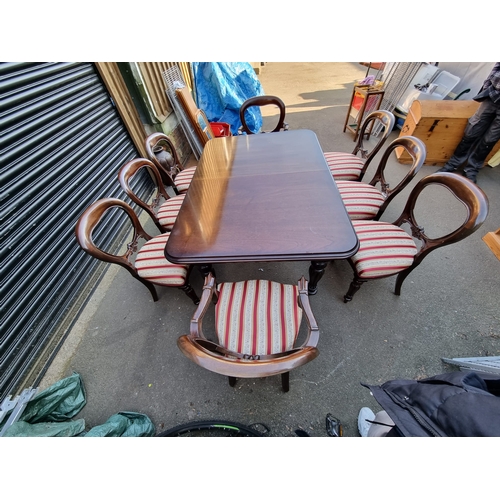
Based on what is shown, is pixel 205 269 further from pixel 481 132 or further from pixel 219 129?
pixel 481 132

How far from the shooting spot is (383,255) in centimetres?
132

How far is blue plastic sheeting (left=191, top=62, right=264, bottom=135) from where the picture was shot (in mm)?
3225

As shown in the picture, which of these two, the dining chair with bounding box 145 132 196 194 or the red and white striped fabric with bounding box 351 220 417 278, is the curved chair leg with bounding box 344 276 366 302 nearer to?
the red and white striped fabric with bounding box 351 220 417 278

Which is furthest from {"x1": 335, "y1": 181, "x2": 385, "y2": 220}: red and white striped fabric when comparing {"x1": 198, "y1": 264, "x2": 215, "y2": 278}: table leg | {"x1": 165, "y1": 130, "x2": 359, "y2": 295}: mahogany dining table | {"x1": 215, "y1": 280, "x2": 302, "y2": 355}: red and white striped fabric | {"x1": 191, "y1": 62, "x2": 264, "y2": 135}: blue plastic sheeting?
{"x1": 191, "y1": 62, "x2": 264, "y2": 135}: blue plastic sheeting

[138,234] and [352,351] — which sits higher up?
[138,234]

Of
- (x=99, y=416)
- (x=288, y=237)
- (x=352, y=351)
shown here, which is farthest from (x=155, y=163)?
(x=352, y=351)

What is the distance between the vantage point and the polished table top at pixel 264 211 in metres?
1.03

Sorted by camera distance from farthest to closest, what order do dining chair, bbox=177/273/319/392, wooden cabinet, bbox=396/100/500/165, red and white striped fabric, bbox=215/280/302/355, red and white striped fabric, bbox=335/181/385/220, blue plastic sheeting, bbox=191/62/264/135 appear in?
1. blue plastic sheeting, bbox=191/62/264/135
2. wooden cabinet, bbox=396/100/500/165
3. red and white striped fabric, bbox=335/181/385/220
4. red and white striped fabric, bbox=215/280/302/355
5. dining chair, bbox=177/273/319/392

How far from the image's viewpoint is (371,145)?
3.35 meters

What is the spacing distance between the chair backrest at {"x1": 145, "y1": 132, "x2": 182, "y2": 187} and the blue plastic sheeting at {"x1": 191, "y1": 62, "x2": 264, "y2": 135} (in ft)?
4.97

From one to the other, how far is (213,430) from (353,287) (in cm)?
125

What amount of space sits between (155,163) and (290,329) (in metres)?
1.70

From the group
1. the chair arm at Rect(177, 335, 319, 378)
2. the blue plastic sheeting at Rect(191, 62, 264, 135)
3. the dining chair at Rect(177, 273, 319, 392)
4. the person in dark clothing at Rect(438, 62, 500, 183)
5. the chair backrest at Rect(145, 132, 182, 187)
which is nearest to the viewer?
the chair arm at Rect(177, 335, 319, 378)

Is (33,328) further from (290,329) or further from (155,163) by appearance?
(290,329)
